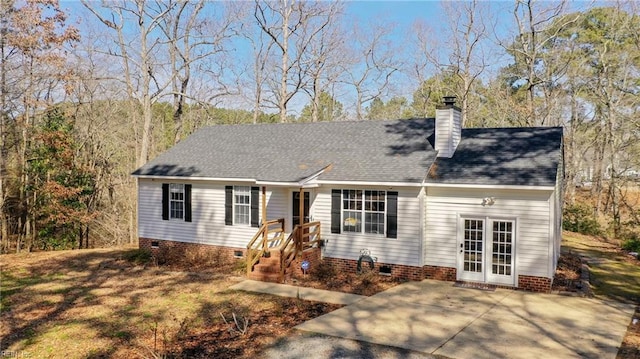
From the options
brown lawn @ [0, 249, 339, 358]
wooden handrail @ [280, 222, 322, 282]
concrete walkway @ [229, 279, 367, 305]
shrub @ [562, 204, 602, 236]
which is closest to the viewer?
brown lawn @ [0, 249, 339, 358]

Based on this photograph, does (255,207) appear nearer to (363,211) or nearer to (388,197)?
(363,211)

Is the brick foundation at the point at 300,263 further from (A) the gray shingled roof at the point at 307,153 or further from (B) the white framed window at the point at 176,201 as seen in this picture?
(B) the white framed window at the point at 176,201

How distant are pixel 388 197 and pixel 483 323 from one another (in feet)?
16.8

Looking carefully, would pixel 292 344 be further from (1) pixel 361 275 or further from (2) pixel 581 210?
(2) pixel 581 210

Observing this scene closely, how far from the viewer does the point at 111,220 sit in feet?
86.4

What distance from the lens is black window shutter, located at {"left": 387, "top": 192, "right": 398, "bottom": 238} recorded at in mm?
13812

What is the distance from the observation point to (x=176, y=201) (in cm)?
1745

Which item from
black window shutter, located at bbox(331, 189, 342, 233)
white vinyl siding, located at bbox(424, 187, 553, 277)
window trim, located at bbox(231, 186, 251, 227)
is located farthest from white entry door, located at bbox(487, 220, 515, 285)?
window trim, located at bbox(231, 186, 251, 227)

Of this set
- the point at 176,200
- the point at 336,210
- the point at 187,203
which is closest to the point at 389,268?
the point at 336,210

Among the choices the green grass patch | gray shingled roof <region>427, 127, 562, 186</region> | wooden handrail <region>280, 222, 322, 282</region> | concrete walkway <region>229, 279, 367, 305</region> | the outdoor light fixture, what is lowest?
the green grass patch

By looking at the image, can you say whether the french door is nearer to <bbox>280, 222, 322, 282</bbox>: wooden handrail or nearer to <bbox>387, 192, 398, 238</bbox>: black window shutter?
<bbox>387, 192, 398, 238</bbox>: black window shutter

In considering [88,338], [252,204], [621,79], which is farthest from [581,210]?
[88,338]

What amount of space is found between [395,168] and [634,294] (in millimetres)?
7161

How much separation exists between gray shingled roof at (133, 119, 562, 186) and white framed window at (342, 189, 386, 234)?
23.6 inches
